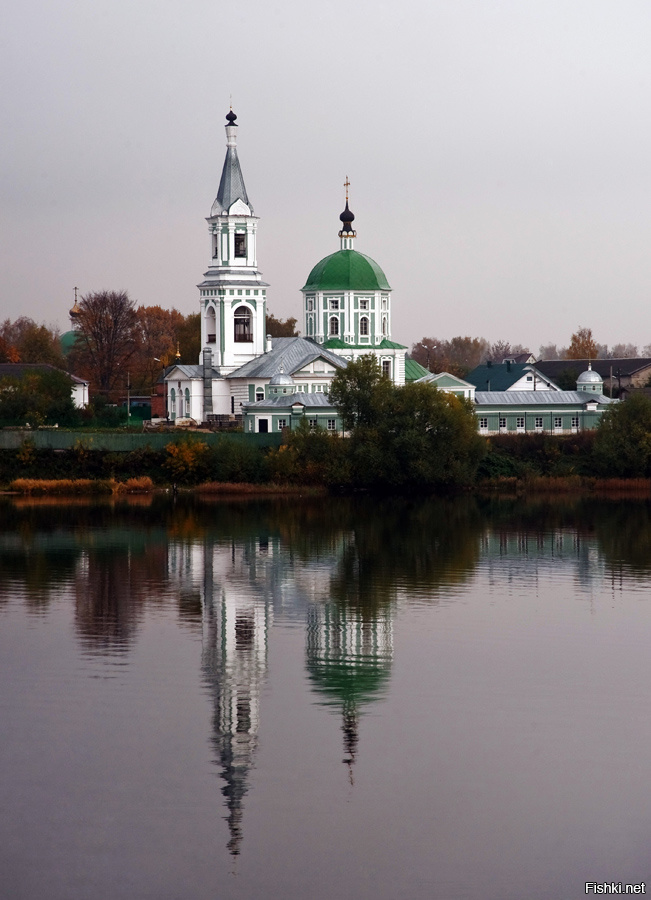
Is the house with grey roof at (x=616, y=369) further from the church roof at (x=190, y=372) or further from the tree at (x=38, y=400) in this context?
the tree at (x=38, y=400)

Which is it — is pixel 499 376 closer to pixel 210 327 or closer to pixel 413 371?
pixel 413 371

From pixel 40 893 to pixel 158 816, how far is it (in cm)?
163

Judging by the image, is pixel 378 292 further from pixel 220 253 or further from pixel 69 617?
pixel 69 617

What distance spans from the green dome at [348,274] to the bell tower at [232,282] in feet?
17.4

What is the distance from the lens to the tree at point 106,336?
256ft

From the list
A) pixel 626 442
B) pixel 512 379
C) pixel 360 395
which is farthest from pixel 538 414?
pixel 360 395

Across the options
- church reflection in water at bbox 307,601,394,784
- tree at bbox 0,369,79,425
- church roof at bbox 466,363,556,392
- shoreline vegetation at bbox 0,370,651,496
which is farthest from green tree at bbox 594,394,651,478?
church reflection in water at bbox 307,601,394,784

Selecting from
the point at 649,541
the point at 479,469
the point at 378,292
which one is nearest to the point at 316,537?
the point at 649,541

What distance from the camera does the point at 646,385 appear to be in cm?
8762

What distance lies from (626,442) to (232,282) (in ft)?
67.1

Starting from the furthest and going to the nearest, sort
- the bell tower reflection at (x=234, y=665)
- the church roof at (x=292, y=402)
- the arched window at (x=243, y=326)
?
the arched window at (x=243, y=326) < the church roof at (x=292, y=402) < the bell tower reflection at (x=234, y=665)

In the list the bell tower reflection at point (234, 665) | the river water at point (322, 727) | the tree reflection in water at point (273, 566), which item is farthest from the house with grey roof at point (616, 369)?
the bell tower reflection at point (234, 665)

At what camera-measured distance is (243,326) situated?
61844mm

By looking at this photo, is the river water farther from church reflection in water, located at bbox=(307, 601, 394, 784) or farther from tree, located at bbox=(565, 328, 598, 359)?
tree, located at bbox=(565, 328, 598, 359)
